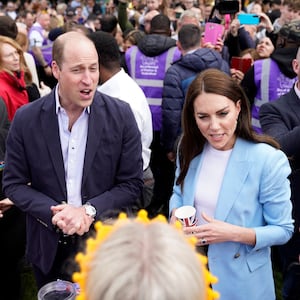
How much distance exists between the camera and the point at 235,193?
213cm

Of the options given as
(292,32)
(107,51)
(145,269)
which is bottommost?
(107,51)

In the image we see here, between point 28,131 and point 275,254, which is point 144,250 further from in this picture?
point 275,254

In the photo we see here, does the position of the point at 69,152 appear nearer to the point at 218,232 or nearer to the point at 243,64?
the point at 218,232

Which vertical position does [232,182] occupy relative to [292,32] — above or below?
below

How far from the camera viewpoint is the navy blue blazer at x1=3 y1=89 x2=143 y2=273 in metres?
2.42

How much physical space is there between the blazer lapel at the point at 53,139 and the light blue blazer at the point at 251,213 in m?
0.86

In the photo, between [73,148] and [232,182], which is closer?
[232,182]

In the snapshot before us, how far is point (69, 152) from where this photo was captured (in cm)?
245

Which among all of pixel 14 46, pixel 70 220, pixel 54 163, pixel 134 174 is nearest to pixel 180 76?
pixel 14 46

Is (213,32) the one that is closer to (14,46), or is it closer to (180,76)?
(180,76)

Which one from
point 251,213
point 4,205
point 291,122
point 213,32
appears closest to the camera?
point 251,213

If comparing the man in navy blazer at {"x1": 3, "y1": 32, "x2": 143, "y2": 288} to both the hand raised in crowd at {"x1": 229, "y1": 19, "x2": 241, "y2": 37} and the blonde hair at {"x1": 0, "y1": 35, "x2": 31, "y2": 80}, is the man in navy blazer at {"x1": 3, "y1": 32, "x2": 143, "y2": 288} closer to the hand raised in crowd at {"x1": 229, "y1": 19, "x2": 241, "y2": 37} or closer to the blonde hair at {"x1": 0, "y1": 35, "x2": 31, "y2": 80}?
the blonde hair at {"x1": 0, "y1": 35, "x2": 31, "y2": 80}

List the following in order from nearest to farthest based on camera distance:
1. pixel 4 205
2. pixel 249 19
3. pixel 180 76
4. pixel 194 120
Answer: pixel 194 120
pixel 4 205
pixel 180 76
pixel 249 19

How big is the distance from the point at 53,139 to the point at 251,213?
1.10 m
